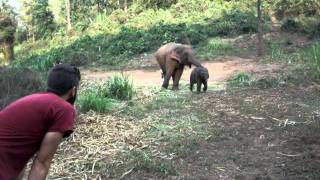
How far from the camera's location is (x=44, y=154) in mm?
3461

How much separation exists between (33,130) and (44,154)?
0.17 m

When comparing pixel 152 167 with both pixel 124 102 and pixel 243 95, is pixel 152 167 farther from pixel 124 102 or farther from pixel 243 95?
pixel 243 95

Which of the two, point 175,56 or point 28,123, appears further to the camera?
point 175,56

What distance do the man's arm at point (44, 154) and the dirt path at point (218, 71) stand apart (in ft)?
34.6

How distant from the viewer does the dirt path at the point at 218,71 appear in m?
15.2

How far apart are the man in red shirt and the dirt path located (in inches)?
415

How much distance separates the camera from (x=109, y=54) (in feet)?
82.5

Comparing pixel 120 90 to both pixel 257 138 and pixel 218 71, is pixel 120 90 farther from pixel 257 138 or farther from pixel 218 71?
pixel 218 71

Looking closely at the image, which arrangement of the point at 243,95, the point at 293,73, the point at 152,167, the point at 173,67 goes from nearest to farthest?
the point at 152,167 < the point at 243,95 < the point at 173,67 < the point at 293,73

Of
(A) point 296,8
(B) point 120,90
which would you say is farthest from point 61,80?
(A) point 296,8

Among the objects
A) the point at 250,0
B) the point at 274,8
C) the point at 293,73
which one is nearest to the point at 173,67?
the point at 293,73

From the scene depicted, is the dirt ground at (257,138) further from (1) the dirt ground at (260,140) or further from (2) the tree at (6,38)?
(2) the tree at (6,38)

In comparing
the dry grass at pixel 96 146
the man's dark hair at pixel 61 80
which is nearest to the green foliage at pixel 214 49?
the dry grass at pixel 96 146

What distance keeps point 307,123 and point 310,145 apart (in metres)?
1.12
